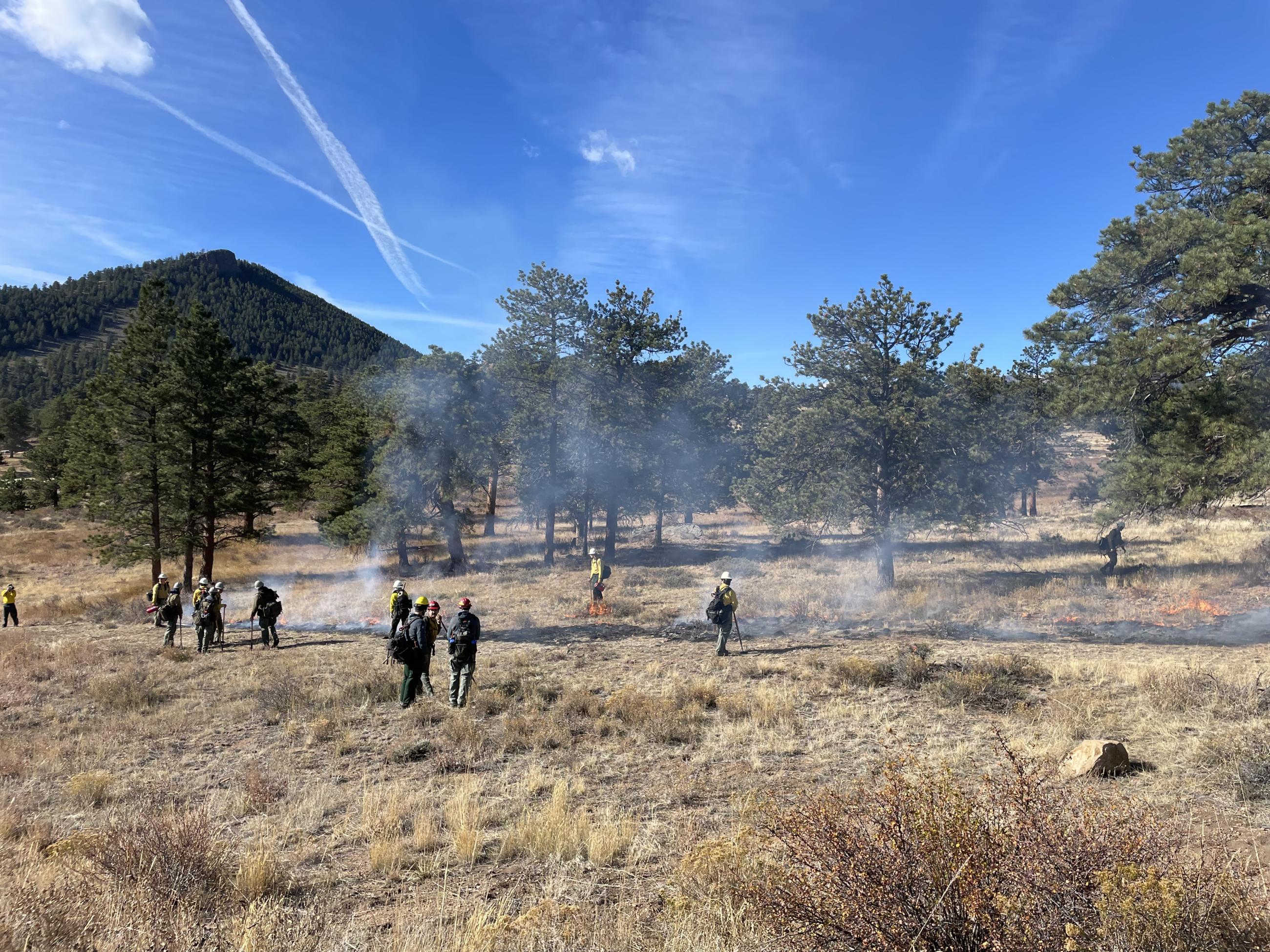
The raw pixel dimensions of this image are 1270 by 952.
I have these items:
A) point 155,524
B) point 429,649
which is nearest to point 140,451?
point 155,524

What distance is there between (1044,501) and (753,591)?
4759 centimetres

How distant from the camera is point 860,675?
11086mm

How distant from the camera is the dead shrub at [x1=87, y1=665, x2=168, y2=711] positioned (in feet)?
36.8

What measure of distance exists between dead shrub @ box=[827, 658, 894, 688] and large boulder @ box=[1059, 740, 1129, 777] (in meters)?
4.24

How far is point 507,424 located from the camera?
96.2 ft

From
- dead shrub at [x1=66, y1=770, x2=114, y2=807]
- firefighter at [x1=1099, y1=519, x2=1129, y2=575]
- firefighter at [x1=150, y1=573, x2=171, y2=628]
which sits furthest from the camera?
firefighter at [x1=1099, y1=519, x2=1129, y2=575]

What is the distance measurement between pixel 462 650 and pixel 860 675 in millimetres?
6903

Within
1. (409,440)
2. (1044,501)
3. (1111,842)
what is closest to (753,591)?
(409,440)

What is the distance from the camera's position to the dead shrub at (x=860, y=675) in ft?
35.9

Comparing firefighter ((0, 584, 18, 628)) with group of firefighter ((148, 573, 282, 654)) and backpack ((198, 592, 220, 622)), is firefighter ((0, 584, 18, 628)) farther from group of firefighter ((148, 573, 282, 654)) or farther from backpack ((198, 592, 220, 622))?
backpack ((198, 592, 220, 622))

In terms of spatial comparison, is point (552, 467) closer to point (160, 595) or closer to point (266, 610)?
point (266, 610)

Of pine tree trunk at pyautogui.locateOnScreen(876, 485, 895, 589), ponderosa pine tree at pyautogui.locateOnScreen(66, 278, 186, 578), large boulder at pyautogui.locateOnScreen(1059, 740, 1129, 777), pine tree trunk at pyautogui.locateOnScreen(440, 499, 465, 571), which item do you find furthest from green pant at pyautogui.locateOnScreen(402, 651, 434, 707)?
pine tree trunk at pyautogui.locateOnScreen(440, 499, 465, 571)

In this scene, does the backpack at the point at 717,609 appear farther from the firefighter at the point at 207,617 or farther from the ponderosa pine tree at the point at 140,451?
the ponderosa pine tree at the point at 140,451

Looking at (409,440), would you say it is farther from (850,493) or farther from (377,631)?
(850,493)
